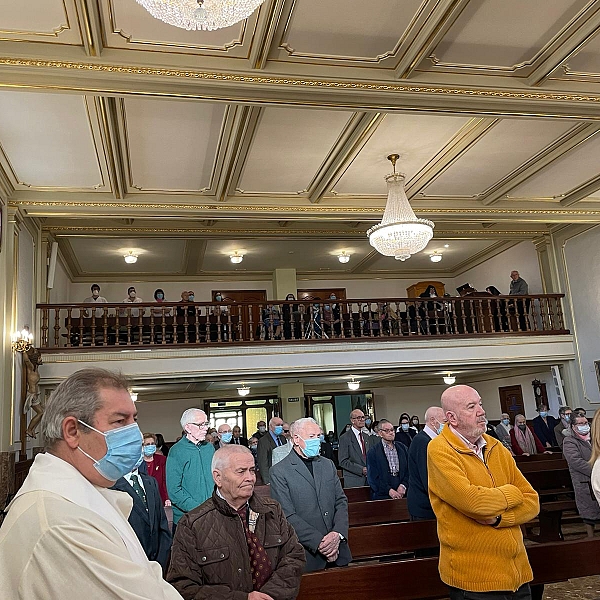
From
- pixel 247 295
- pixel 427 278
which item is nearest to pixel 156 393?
pixel 247 295

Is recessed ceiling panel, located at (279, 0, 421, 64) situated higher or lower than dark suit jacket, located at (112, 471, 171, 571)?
higher

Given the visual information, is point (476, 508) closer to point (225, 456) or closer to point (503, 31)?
point (225, 456)

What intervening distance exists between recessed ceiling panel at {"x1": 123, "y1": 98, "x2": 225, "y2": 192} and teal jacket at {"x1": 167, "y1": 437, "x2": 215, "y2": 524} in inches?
145

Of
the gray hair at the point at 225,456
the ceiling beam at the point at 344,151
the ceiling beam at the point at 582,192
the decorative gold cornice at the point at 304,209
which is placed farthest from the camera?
the ceiling beam at the point at 582,192

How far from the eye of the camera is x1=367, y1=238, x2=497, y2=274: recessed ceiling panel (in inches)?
553

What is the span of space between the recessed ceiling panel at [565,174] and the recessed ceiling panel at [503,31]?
276 cm

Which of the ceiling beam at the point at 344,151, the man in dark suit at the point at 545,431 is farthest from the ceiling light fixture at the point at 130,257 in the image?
the man in dark suit at the point at 545,431

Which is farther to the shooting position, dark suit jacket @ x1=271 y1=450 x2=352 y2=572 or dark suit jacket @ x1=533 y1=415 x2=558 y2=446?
dark suit jacket @ x1=533 y1=415 x2=558 y2=446

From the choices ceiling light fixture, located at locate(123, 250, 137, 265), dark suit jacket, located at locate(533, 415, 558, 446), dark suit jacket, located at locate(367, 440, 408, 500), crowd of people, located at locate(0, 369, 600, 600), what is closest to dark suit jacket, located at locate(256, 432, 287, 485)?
dark suit jacket, located at locate(367, 440, 408, 500)

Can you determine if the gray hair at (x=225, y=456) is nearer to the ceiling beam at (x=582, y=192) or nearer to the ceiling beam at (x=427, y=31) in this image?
the ceiling beam at (x=427, y=31)

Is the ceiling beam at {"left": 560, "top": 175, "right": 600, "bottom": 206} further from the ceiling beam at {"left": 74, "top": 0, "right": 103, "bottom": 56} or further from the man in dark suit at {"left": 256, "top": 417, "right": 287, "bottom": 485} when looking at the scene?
the ceiling beam at {"left": 74, "top": 0, "right": 103, "bottom": 56}

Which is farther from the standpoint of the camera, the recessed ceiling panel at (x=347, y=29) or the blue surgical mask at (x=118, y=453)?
the recessed ceiling panel at (x=347, y=29)

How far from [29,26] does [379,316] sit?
25.5 ft

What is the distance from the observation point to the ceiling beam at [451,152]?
7.59 meters
